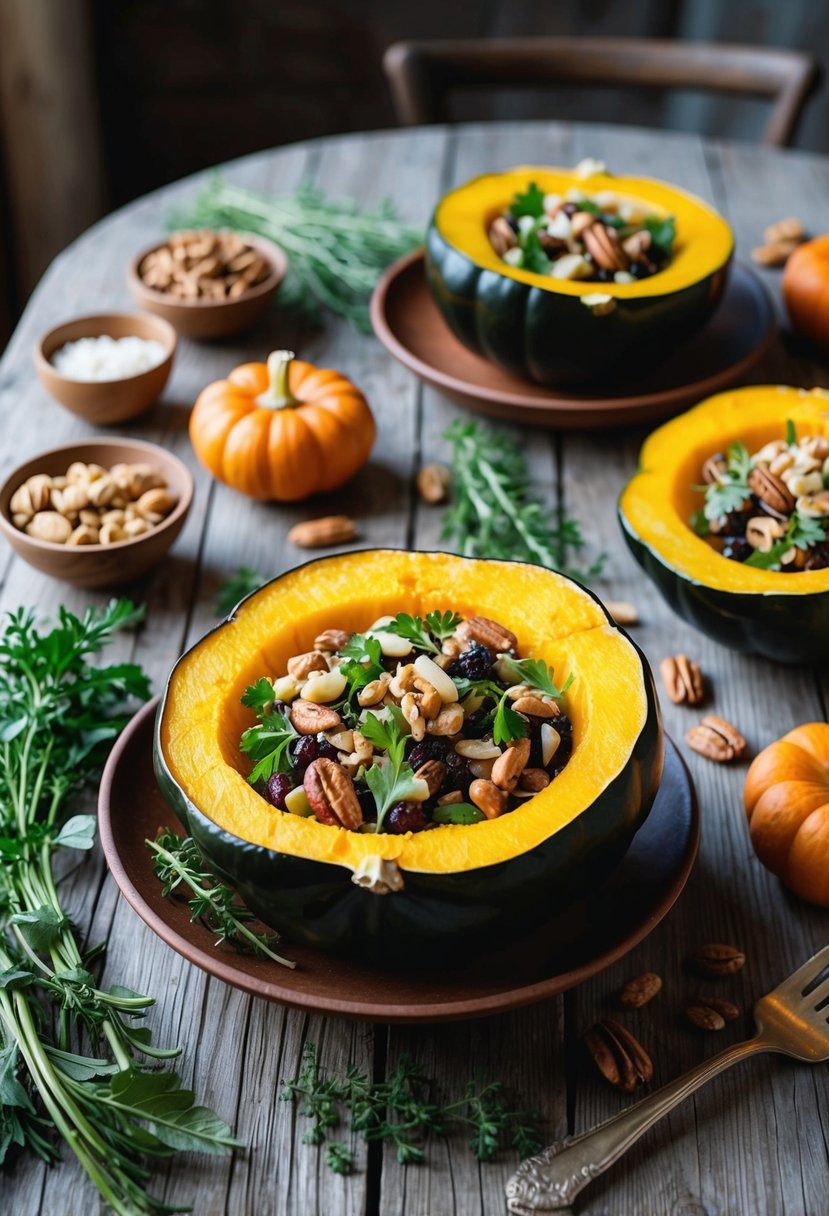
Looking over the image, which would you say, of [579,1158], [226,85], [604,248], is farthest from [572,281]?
[226,85]

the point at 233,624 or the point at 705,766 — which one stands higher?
the point at 233,624

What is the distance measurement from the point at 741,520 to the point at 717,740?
31cm

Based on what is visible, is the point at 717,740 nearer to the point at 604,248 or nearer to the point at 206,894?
the point at 206,894

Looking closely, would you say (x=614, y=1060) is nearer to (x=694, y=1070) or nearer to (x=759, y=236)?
(x=694, y=1070)

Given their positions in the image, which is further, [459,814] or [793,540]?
[793,540]

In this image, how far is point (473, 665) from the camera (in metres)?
1.29

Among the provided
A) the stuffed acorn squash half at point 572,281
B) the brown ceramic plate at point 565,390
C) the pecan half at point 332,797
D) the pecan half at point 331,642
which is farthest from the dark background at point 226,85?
the pecan half at point 332,797

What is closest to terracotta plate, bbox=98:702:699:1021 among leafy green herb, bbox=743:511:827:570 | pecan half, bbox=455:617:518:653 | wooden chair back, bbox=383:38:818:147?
pecan half, bbox=455:617:518:653

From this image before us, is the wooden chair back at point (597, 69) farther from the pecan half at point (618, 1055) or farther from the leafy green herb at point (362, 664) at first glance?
the pecan half at point (618, 1055)

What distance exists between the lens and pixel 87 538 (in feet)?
5.78

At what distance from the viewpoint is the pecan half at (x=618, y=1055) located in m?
1.18

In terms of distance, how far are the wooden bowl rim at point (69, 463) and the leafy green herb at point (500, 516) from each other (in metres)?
0.41

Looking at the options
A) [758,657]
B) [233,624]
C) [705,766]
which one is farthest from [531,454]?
[233,624]

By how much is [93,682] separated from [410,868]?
0.62m
